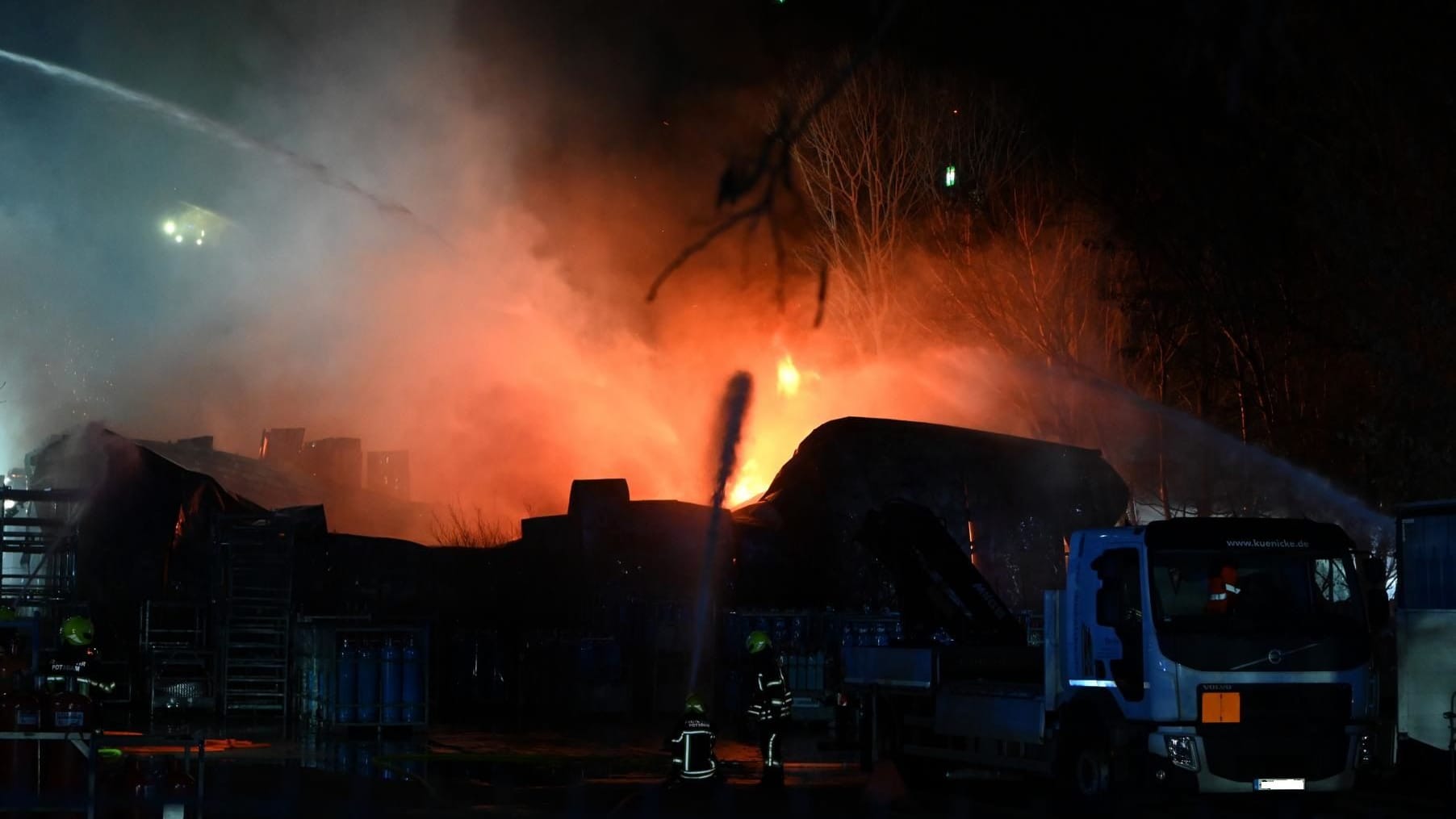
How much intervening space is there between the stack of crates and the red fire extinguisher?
731cm

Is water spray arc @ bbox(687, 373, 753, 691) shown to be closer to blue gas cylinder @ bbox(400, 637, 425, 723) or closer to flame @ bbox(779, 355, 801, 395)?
flame @ bbox(779, 355, 801, 395)

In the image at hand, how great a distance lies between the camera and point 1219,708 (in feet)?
41.2

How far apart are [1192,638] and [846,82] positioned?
30.8m

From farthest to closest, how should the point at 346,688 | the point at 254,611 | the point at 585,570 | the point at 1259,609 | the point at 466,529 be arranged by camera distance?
1. the point at 466,529
2. the point at 585,570
3. the point at 254,611
4. the point at 346,688
5. the point at 1259,609

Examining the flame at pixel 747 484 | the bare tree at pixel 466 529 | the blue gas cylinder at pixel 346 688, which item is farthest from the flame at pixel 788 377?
the blue gas cylinder at pixel 346 688

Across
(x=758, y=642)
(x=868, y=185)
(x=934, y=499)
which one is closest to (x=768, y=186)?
(x=868, y=185)

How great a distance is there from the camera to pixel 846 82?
41.6 m

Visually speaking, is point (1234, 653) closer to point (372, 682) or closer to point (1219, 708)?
point (1219, 708)

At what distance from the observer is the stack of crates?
20.9 meters

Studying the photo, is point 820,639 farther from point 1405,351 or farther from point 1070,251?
point 1070,251

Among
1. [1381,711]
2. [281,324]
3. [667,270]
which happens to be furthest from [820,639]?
[281,324]

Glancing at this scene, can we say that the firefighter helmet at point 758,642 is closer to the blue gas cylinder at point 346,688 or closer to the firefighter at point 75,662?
the firefighter at point 75,662

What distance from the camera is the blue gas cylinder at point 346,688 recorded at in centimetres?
2088

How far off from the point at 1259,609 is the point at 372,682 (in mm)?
12402
